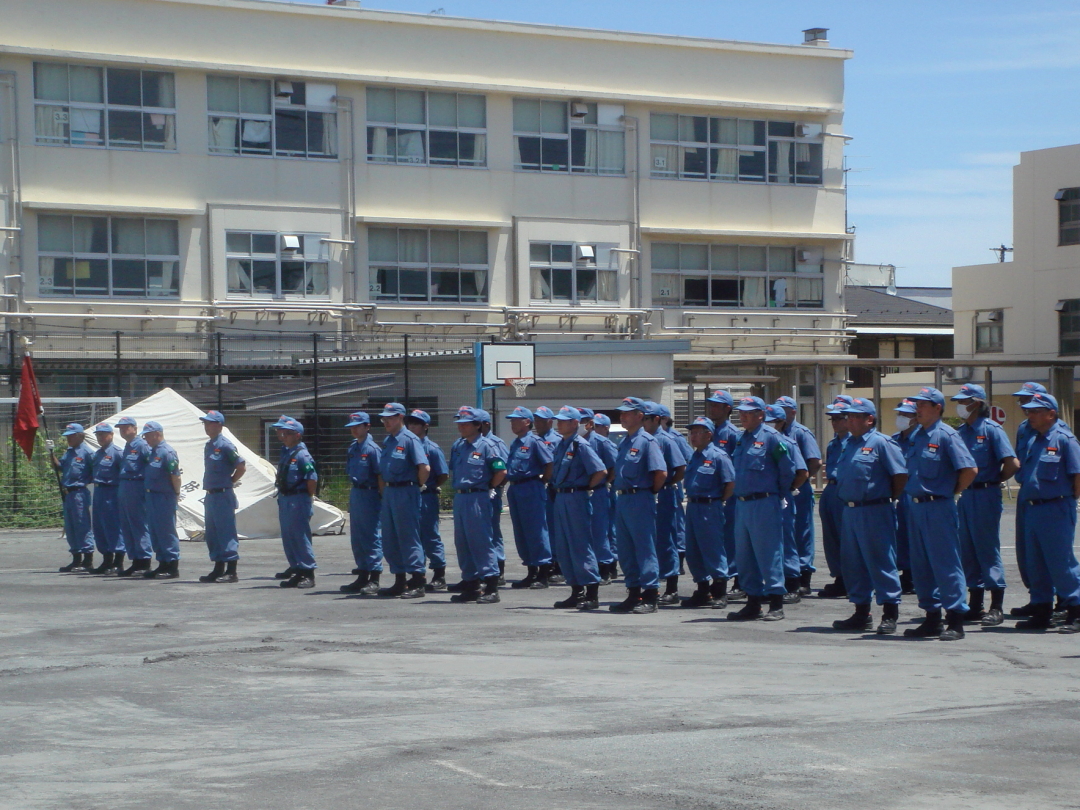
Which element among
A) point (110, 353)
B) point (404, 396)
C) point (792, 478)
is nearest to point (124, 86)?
point (110, 353)

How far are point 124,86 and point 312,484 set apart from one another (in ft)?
69.1

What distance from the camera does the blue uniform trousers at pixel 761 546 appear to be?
13.7 meters

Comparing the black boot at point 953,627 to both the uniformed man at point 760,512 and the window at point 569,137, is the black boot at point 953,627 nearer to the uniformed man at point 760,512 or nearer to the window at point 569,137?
the uniformed man at point 760,512

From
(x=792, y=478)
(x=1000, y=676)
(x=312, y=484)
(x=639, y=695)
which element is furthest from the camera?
(x=312, y=484)

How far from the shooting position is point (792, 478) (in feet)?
45.8

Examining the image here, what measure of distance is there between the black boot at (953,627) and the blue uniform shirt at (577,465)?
4079mm

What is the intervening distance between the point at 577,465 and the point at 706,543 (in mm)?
1569

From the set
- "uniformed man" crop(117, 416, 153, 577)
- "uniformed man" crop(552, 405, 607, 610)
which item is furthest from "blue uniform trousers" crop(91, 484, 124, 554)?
"uniformed man" crop(552, 405, 607, 610)

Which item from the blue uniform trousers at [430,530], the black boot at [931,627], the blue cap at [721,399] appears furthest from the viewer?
the blue uniform trousers at [430,530]

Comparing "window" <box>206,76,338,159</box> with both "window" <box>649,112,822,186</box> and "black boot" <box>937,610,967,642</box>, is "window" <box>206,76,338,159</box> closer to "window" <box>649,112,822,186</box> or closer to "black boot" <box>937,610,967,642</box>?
"window" <box>649,112,822,186</box>

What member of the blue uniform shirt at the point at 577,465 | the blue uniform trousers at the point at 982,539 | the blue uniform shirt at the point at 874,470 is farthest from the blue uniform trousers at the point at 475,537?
the blue uniform trousers at the point at 982,539

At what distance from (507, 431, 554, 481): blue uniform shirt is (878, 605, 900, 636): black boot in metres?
5.37

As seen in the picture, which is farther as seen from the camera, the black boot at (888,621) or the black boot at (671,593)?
the black boot at (671,593)

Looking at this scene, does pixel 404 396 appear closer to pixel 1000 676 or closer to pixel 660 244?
pixel 660 244
